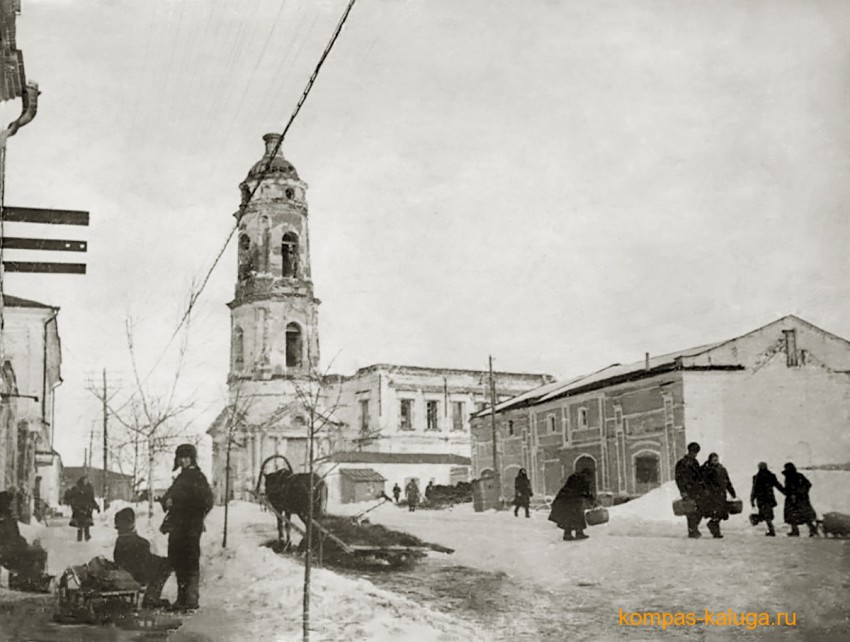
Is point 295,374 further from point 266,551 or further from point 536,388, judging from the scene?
point 536,388

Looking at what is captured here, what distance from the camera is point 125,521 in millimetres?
6332

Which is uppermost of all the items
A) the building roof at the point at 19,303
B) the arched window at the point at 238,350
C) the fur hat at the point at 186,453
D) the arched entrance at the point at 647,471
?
the building roof at the point at 19,303

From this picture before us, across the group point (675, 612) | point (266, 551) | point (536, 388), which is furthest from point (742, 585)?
point (266, 551)

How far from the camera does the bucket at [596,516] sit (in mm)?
6320

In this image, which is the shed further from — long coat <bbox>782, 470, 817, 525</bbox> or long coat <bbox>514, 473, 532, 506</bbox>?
long coat <bbox>782, 470, 817, 525</bbox>

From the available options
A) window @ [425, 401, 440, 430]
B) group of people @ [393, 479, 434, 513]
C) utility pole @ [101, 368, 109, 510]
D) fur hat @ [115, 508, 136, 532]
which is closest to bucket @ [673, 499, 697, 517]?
group of people @ [393, 479, 434, 513]

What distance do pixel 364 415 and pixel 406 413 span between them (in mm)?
331

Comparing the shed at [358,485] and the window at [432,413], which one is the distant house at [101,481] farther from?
the window at [432,413]

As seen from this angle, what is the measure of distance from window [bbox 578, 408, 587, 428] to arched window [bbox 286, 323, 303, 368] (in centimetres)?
186

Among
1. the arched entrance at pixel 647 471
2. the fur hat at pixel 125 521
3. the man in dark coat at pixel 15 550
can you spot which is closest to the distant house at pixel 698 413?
the arched entrance at pixel 647 471

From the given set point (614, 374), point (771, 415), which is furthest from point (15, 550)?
point (771, 415)

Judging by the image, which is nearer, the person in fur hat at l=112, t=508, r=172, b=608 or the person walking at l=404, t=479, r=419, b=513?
the person in fur hat at l=112, t=508, r=172, b=608

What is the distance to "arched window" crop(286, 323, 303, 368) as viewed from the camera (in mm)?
6660

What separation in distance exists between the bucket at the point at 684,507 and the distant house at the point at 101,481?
338 centimetres
